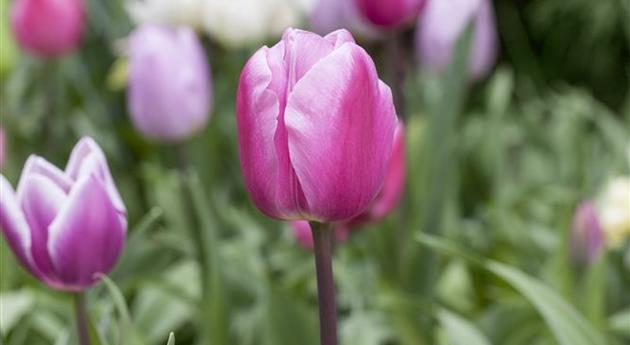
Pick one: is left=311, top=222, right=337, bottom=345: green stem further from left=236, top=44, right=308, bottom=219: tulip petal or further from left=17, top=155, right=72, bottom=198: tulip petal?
left=17, top=155, right=72, bottom=198: tulip petal

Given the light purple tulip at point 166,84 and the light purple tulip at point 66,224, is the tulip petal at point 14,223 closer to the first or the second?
the light purple tulip at point 66,224

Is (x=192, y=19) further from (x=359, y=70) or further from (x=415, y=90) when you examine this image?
(x=359, y=70)

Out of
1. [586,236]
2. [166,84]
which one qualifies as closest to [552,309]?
[586,236]

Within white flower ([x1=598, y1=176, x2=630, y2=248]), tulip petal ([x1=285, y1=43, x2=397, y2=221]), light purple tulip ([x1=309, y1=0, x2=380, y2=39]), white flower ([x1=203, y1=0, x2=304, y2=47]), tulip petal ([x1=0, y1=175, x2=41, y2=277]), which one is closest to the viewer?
tulip petal ([x1=285, y1=43, x2=397, y2=221])

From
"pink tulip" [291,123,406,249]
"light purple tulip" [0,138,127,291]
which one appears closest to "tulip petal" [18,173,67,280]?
"light purple tulip" [0,138,127,291]

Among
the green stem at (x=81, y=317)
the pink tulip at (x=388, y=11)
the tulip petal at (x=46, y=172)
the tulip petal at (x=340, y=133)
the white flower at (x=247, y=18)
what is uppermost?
the tulip petal at (x=340, y=133)

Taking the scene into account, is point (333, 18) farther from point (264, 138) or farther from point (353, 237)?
point (264, 138)

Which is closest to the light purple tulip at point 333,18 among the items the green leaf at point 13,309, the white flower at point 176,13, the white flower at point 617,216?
the white flower at point 176,13
